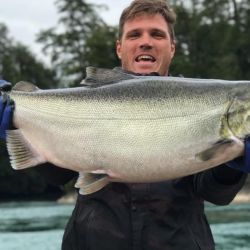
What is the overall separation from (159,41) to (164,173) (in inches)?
47.2

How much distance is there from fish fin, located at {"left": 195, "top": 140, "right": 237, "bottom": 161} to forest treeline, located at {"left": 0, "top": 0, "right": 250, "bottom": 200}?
159 feet

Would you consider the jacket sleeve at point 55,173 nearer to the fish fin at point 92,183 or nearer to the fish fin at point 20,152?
the fish fin at point 20,152

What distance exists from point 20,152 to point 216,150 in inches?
55.0

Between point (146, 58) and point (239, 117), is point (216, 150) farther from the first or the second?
point (146, 58)

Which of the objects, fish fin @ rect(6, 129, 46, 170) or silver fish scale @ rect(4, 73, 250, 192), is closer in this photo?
silver fish scale @ rect(4, 73, 250, 192)

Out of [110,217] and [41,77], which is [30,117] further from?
[41,77]

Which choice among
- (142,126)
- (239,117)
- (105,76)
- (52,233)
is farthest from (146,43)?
(52,233)

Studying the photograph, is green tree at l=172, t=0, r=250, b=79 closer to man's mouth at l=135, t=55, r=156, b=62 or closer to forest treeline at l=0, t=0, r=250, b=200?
forest treeline at l=0, t=0, r=250, b=200

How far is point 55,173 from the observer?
14.8 feet

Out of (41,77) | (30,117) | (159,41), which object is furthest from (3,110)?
(41,77)

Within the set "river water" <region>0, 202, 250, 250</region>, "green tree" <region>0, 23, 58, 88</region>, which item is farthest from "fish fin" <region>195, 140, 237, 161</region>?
"green tree" <region>0, 23, 58, 88</region>

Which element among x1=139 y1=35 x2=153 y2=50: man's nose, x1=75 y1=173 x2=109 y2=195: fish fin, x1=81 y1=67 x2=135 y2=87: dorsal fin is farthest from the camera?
x1=139 y1=35 x2=153 y2=50: man's nose

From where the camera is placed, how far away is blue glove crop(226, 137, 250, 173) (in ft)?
12.6

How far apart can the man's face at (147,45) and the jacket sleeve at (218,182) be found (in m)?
0.90
